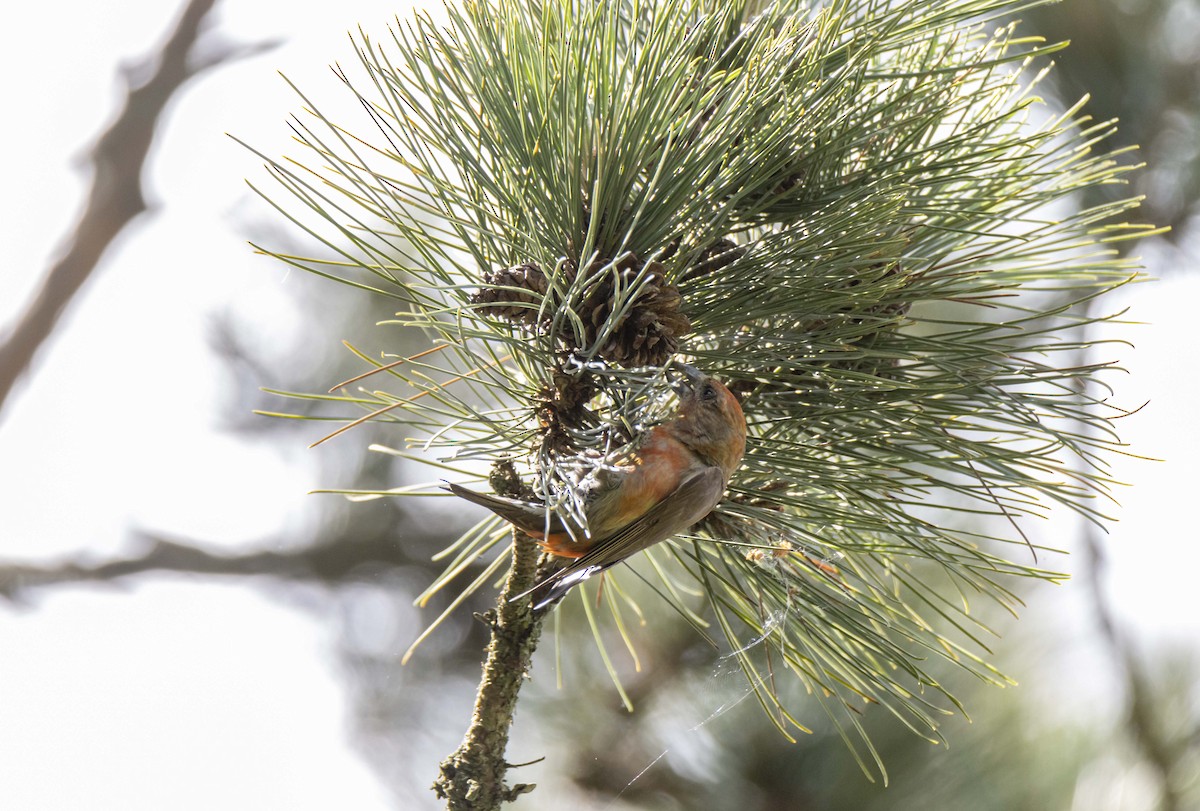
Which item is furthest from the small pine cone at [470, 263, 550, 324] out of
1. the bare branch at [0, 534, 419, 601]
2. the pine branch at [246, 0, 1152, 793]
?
the bare branch at [0, 534, 419, 601]

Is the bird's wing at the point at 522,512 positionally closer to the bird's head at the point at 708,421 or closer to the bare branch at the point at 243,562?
the bird's head at the point at 708,421

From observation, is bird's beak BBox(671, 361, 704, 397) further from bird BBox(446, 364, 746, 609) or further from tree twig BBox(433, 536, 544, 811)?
tree twig BBox(433, 536, 544, 811)

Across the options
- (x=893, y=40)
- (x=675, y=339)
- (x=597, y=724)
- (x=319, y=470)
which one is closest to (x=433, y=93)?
(x=675, y=339)

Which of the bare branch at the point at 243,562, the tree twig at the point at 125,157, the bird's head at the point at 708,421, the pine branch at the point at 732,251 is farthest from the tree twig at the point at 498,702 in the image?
the tree twig at the point at 125,157

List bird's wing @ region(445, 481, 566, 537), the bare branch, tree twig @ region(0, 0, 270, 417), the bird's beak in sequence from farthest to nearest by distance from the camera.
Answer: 1. the bare branch
2. tree twig @ region(0, 0, 270, 417)
3. the bird's beak
4. bird's wing @ region(445, 481, 566, 537)

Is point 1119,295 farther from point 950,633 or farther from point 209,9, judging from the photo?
point 209,9

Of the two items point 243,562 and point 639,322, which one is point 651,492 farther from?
point 243,562
